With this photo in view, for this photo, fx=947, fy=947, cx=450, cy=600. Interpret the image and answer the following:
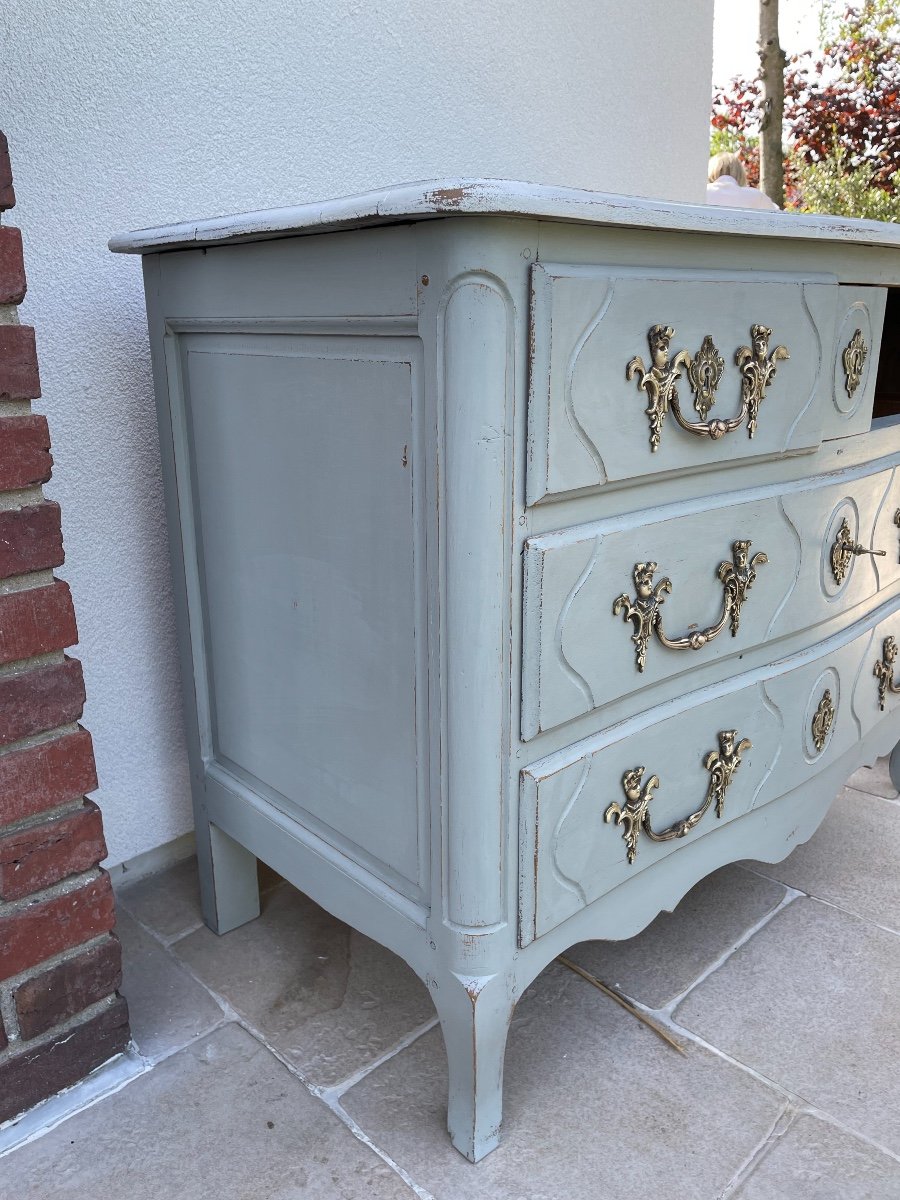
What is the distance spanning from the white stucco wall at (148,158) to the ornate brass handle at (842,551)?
1102 mm

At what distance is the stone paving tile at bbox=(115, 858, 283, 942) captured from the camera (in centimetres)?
165

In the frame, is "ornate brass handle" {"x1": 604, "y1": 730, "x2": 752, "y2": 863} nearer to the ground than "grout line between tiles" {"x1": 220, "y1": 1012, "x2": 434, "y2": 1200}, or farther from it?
farther from it

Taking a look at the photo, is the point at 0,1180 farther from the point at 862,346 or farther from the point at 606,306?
the point at 862,346

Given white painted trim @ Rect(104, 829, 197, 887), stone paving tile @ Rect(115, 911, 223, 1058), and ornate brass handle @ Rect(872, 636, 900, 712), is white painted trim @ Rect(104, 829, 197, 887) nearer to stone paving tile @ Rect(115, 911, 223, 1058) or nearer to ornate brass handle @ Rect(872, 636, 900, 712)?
stone paving tile @ Rect(115, 911, 223, 1058)

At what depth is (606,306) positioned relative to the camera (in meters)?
0.98

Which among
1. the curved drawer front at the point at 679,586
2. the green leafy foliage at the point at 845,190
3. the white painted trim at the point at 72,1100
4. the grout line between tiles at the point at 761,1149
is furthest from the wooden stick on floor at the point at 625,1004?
the green leafy foliage at the point at 845,190

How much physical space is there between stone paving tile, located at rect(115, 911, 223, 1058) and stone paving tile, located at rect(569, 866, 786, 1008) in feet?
1.99

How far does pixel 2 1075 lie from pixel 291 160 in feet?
4.96

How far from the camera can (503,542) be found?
3.16 feet

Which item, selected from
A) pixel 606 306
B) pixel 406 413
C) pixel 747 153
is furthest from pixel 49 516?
pixel 747 153

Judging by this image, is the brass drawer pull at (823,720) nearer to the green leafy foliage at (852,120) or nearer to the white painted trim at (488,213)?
the white painted trim at (488,213)

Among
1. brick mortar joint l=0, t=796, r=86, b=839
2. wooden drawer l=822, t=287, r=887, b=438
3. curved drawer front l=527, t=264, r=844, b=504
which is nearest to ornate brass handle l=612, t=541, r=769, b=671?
curved drawer front l=527, t=264, r=844, b=504

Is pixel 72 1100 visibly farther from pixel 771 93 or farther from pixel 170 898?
pixel 771 93

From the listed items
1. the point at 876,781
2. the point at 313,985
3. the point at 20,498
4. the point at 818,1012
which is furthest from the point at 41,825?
the point at 876,781
